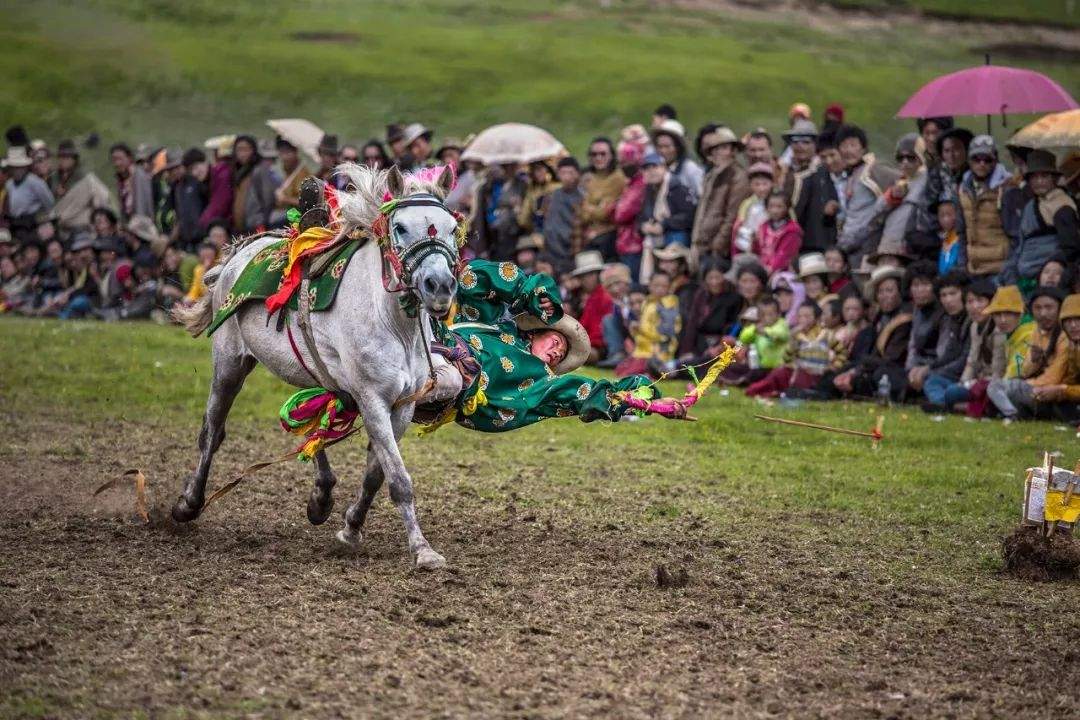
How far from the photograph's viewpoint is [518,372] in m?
8.70

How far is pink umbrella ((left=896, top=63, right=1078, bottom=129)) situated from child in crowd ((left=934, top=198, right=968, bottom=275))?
2.87ft

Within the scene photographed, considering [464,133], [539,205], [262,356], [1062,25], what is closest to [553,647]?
[262,356]

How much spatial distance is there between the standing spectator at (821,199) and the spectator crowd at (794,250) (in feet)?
0.05

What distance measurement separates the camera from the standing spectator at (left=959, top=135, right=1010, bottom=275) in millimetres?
13641

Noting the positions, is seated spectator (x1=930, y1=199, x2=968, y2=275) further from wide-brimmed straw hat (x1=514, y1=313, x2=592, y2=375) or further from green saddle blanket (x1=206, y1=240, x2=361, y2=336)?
green saddle blanket (x1=206, y1=240, x2=361, y2=336)

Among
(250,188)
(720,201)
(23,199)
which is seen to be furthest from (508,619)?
(23,199)

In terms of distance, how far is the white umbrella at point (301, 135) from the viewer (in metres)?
20.2

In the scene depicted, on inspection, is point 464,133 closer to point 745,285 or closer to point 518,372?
point 745,285

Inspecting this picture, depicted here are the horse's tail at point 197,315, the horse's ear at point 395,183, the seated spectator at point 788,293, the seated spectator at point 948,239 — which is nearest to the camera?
the horse's ear at point 395,183

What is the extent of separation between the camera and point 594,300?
55.0 feet

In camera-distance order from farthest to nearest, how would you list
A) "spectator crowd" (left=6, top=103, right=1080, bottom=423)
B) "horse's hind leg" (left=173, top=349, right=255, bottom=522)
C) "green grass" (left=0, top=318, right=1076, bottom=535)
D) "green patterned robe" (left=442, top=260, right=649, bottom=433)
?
1. "spectator crowd" (left=6, top=103, right=1080, bottom=423)
2. "green grass" (left=0, top=318, right=1076, bottom=535)
3. "horse's hind leg" (left=173, top=349, right=255, bottom=522)
4. "green patterned robe" (left=442, top=260, right=649, bottom=433)

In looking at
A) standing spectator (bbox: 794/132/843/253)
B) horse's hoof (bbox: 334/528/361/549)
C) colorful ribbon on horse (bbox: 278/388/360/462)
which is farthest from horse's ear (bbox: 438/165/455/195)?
standing spectator (bbox: 794/132/843/253)

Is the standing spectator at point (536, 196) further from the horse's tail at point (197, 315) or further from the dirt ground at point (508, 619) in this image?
the horse's tail at point (197, 315)

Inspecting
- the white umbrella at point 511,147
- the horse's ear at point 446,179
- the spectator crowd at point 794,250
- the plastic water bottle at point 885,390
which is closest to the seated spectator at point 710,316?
the spectator crowd at point 794,250
